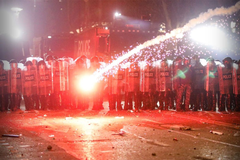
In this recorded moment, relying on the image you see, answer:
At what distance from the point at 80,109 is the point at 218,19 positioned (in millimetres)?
19621

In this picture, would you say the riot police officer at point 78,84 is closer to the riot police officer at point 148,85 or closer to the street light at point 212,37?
the riot police officer at point 148,85

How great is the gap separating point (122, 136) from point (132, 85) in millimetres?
5071

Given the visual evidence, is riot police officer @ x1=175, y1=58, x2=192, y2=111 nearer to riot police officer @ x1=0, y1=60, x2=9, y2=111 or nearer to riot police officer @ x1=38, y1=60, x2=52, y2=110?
riot police officer @ x1=38, y1=60, x2=52, y2=110

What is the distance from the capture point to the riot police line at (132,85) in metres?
11.6

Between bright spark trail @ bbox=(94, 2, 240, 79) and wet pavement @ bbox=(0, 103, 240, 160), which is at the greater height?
bright spark trail @ bbox=(94, 2, 240, 79)

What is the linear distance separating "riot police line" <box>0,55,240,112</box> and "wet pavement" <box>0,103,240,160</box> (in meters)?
1.12

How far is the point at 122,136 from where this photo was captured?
703cm

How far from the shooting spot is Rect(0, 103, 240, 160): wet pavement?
554cm

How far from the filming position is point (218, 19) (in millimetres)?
26516

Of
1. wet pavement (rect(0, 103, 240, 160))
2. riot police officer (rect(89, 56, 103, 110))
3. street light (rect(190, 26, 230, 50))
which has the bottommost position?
wet pavement (rect(0, 103, 240, 160))

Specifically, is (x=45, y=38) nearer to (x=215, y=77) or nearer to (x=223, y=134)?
(x=215, y=77)

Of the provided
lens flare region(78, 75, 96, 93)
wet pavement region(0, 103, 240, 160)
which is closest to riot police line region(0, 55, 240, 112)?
lens flare region(78, 75, 96, 93)

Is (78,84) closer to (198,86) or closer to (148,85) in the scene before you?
(148,85)

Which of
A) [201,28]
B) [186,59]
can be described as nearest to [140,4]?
[201,28]
